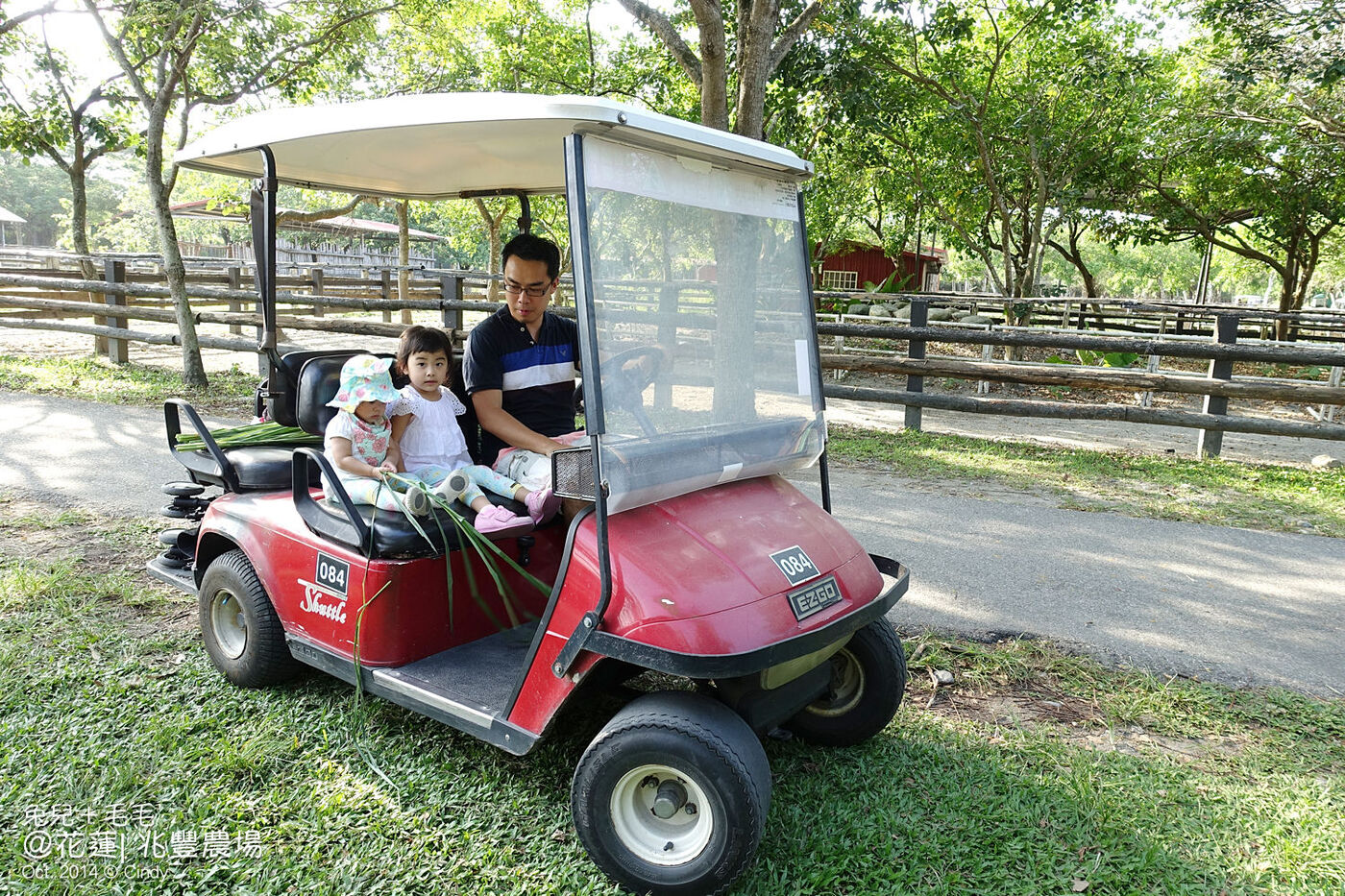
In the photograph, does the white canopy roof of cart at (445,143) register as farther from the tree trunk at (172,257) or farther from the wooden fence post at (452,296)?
the tree trunk at (172,257)

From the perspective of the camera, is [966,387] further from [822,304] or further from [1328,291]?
[1328,291]

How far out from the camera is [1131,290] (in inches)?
3009

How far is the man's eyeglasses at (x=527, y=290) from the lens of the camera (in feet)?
12.0

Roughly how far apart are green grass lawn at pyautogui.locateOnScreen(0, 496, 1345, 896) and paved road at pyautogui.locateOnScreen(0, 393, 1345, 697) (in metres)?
0.36

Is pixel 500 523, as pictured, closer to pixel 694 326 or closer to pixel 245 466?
pixel 694 326

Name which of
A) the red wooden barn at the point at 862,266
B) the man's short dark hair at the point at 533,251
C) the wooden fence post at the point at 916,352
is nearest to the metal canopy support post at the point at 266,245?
the man's short dark hair at the point at 533,251

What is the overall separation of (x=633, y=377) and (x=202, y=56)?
10.7 m

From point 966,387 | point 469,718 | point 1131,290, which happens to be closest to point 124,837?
point 469,718

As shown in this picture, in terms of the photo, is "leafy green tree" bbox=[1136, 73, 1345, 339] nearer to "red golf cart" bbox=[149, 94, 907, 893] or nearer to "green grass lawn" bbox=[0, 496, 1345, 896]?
"green grass lawn" bbox=[0, 496, 1345, 896]

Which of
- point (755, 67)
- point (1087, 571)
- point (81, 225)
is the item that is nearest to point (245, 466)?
point (1087, 571)

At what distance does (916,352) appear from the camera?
30.0ft

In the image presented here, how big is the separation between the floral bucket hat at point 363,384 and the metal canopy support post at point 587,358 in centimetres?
118

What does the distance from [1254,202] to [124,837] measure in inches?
963

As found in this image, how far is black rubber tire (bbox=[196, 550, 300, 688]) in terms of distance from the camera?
3291 millimetres
